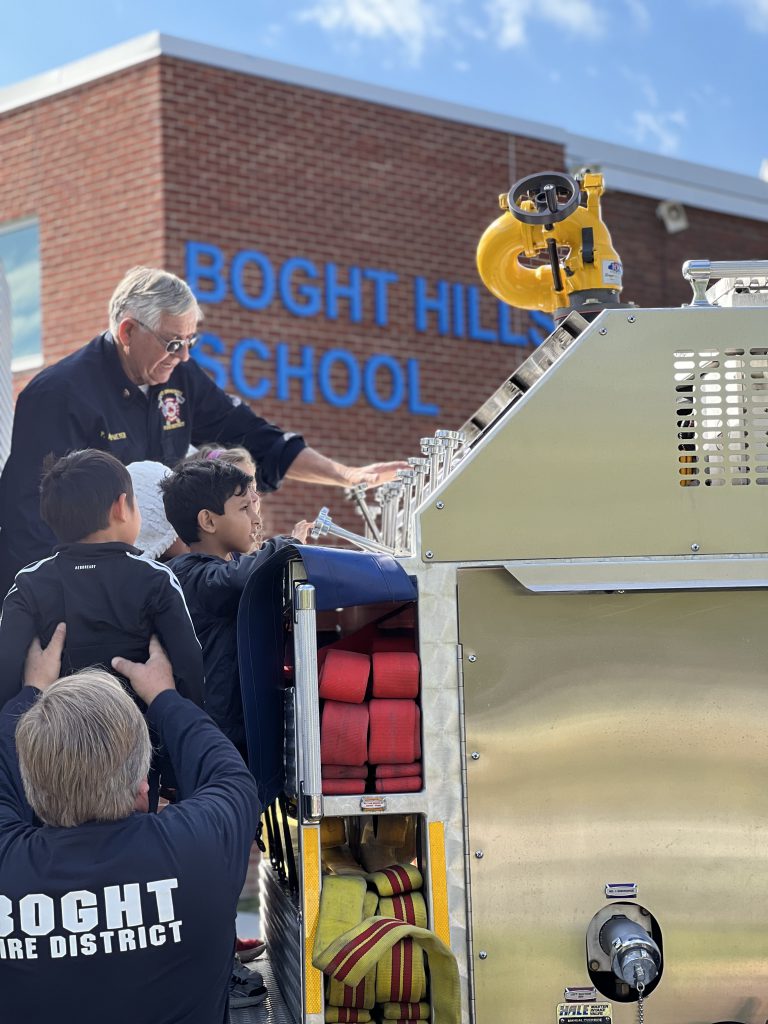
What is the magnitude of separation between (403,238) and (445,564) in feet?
29.6

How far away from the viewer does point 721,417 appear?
2.97 metres

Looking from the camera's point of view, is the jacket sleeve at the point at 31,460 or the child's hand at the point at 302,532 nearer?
the child's hand at the point at 302,532

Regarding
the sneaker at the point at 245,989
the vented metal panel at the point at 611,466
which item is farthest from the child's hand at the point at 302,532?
the sneaker at the point at 245,989

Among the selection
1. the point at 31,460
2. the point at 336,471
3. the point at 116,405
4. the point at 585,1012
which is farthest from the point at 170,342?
the point at 585,1012

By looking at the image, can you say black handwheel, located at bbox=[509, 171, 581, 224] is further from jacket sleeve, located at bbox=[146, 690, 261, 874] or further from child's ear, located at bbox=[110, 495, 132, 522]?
jacket sleeve, located at bbox=[146, 690, 261, 874]

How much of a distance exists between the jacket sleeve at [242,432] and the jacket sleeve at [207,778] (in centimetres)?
183

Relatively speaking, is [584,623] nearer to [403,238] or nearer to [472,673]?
[472,673]

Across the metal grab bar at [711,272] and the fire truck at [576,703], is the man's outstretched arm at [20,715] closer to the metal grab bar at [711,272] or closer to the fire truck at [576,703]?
the fire truck at [576,703]

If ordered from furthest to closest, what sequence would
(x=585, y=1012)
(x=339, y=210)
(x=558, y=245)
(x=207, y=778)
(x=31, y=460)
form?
1. (x=339, y=210)
2. (x=31, y=460)
3. (x=558, y=245)
4. (x=585, y=1012)
5. (x=207, y=778)

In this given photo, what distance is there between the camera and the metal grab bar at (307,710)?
275 centimetres

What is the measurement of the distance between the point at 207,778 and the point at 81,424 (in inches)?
64.2

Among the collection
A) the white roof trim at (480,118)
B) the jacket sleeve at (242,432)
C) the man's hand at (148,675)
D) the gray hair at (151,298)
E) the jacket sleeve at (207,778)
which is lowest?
the jacket sleeve at (207,778)

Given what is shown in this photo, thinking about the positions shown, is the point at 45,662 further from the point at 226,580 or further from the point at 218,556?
the point at 218,556

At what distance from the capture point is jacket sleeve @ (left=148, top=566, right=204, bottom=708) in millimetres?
2945
